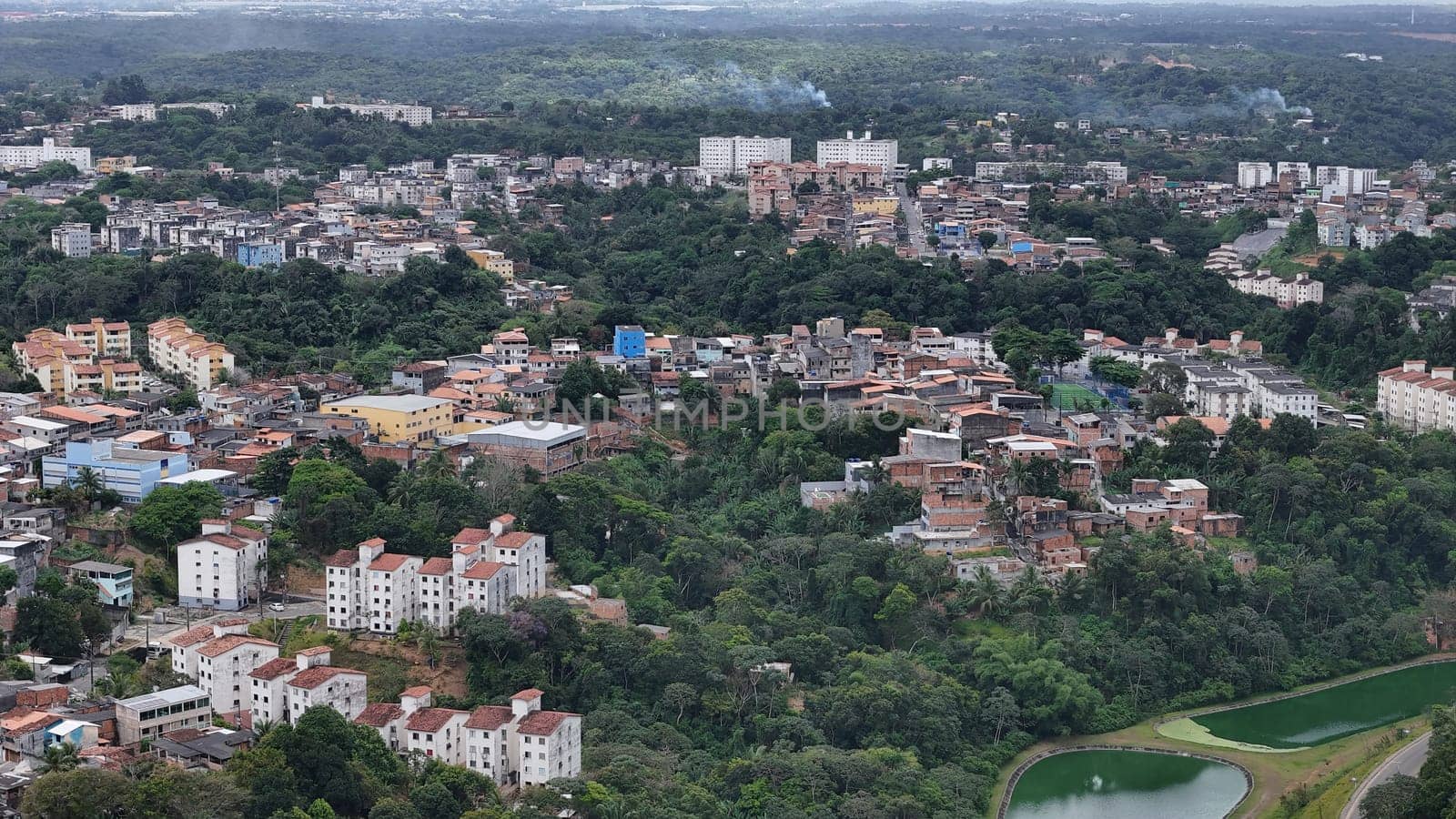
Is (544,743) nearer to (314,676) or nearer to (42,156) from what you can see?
(314,676)

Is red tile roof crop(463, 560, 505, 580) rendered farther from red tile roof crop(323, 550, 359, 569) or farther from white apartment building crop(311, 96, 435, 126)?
white apartment building crop(311, 96, 435, 126)

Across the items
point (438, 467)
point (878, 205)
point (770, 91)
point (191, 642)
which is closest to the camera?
point (191, 642)

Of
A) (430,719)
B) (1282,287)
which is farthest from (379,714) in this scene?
(1282,287)

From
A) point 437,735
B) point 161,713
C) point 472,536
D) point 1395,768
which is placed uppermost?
point 472,536

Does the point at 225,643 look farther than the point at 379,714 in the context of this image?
Yes

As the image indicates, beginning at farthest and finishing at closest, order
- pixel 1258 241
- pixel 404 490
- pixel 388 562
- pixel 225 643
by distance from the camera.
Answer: pixel 1258 241 < pixel 404 490 < pixel 388 562 < pixel 225 643

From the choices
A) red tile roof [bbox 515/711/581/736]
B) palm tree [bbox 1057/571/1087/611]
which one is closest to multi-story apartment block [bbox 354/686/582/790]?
red tile roof [bbox 515/711/581/736]
